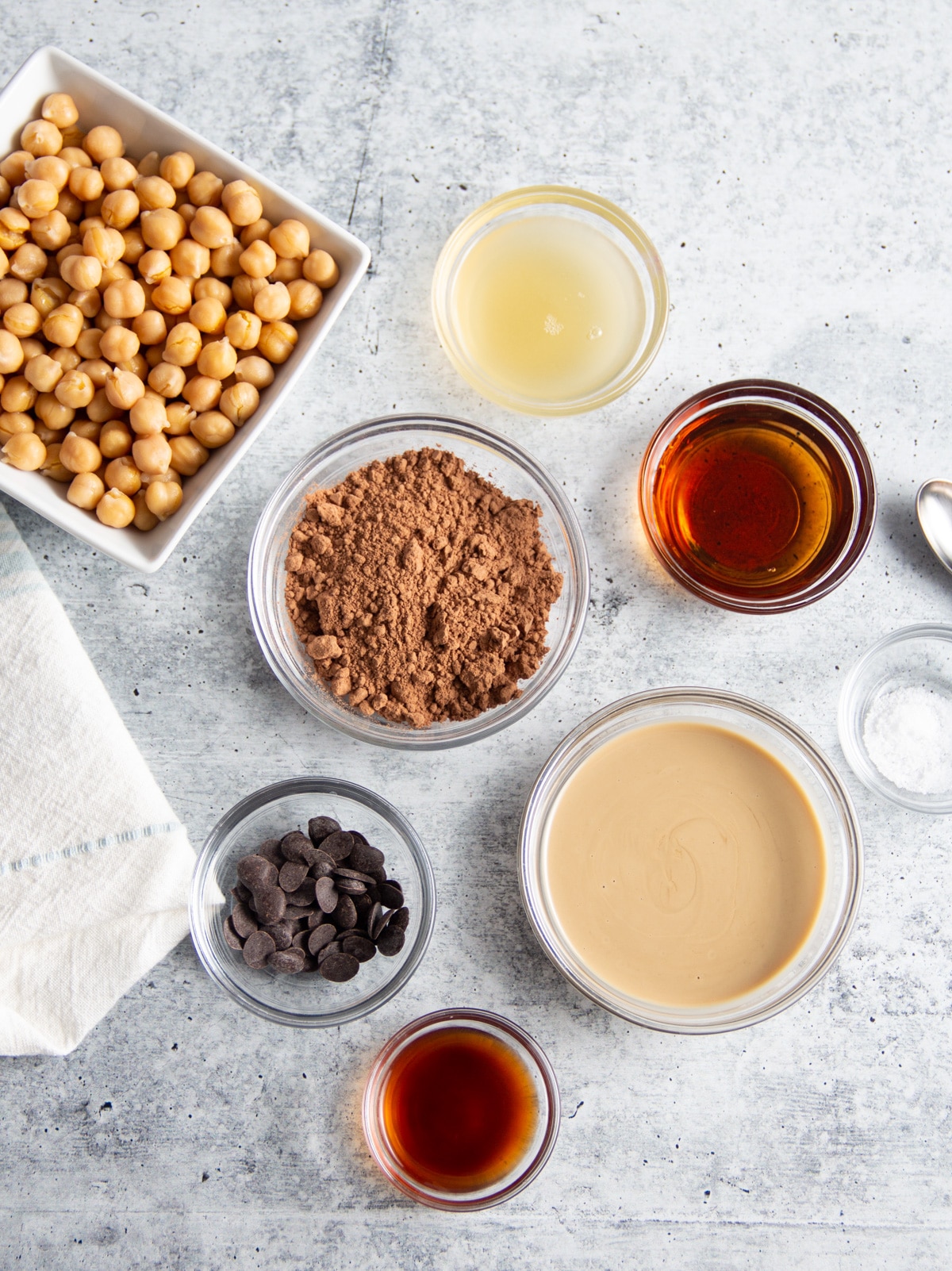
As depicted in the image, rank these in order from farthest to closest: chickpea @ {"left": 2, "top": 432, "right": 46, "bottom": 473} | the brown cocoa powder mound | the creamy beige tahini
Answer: the creamy beige tahini → the brown cocoa powder mound → chickpea @ {"left": 2, "top": 432, "right": 46, "bottom": 473}

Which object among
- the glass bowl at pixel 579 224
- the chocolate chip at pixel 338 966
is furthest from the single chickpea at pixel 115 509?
the chocolate chip at pixel 338 966

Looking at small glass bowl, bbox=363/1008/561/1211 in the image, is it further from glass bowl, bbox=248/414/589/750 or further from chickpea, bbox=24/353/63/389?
chickpea, bbox=24/353/63/389

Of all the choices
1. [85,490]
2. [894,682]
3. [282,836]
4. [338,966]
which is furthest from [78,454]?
[894,682]

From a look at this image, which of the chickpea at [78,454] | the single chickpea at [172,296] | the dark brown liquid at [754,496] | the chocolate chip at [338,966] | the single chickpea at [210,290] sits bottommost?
the chocolate chip at [338,966]

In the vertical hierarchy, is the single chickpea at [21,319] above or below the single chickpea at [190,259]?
below

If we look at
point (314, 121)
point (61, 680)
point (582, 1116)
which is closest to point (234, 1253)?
point (582, 1116)

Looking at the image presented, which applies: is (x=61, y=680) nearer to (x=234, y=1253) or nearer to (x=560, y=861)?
(x=560, y=861)

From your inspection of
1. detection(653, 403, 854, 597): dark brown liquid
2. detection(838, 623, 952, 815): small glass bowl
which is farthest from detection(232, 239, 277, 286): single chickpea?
detection(838, 623, 952, 815): small glass bowl

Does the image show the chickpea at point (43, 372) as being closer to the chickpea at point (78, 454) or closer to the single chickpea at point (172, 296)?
the chickpea at point (78, 454)
